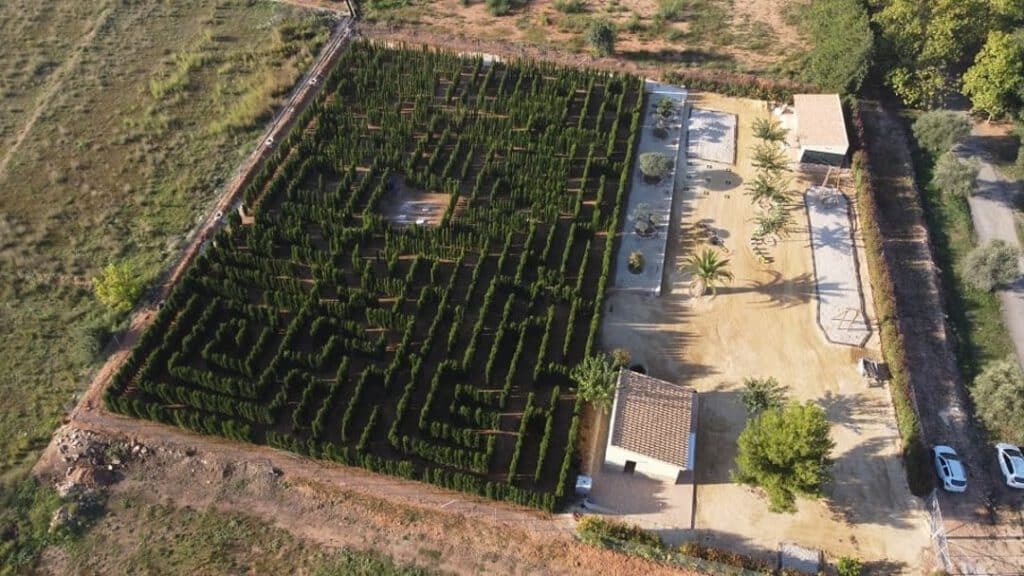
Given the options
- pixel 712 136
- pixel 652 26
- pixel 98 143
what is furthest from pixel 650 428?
pixel 98 143

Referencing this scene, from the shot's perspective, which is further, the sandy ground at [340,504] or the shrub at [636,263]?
the shrub at [636,263]

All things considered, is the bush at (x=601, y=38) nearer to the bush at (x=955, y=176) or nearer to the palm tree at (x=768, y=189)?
the palm tree at (x=768, y=189)

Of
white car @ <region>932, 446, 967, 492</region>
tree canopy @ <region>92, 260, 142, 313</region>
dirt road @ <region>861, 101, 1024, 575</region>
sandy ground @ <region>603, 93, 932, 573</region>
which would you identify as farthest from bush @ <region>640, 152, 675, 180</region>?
tree canopy @ <region>92, 260, 142, 313</region>

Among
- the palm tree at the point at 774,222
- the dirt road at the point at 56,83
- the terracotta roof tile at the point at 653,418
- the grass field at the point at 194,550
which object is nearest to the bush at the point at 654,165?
the palm tree at the point at 774,222

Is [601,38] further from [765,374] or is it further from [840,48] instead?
[765,374]

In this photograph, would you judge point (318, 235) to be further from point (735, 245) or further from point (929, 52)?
point (929, 52)
